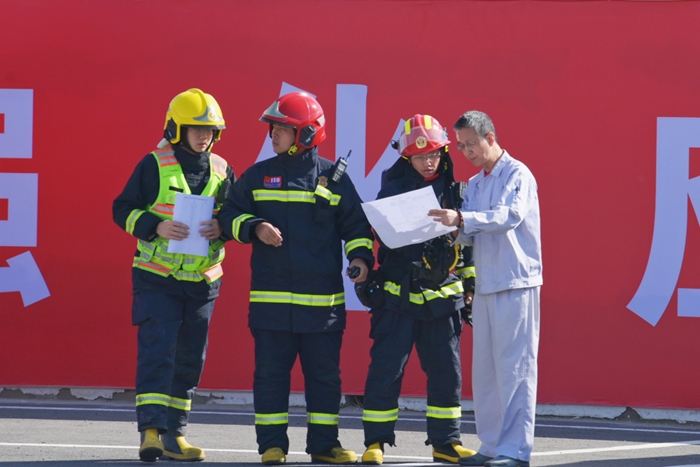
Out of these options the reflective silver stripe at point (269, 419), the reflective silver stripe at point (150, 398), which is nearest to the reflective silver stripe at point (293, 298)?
the reflective silver stripe at point (269, 419)

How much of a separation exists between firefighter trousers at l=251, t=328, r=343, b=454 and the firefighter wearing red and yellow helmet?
23 cm

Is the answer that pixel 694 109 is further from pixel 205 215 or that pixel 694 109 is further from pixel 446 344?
pixel 205 215

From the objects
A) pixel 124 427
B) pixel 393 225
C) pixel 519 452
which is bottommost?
pixel 124 427

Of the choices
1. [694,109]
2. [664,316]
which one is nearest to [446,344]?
[664,316]

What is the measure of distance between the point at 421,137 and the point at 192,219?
55.1 inches

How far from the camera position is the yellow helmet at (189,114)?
432cm

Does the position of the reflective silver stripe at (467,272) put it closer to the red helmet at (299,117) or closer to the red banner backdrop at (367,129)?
the red helmet at (299,117)

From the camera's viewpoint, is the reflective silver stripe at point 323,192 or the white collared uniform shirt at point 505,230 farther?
the reflective silver stripe at point 323,192

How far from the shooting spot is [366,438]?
14.1 feet

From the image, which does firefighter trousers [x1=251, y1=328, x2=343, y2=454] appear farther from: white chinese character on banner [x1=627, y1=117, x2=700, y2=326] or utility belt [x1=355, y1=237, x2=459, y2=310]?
white chinese character on banner [x1=627, y1=117, x2=700, y2=326]

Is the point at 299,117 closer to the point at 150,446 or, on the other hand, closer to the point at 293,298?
the point at 293,298

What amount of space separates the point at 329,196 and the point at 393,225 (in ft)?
1.41

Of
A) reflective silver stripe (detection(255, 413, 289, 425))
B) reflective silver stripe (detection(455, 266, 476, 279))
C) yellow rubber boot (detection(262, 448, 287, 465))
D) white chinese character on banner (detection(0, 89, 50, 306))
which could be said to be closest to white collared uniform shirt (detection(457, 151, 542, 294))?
reflective silver stripe (detection(455, 266, 476, 279))

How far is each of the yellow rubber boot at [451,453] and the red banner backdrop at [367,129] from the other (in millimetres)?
1767
